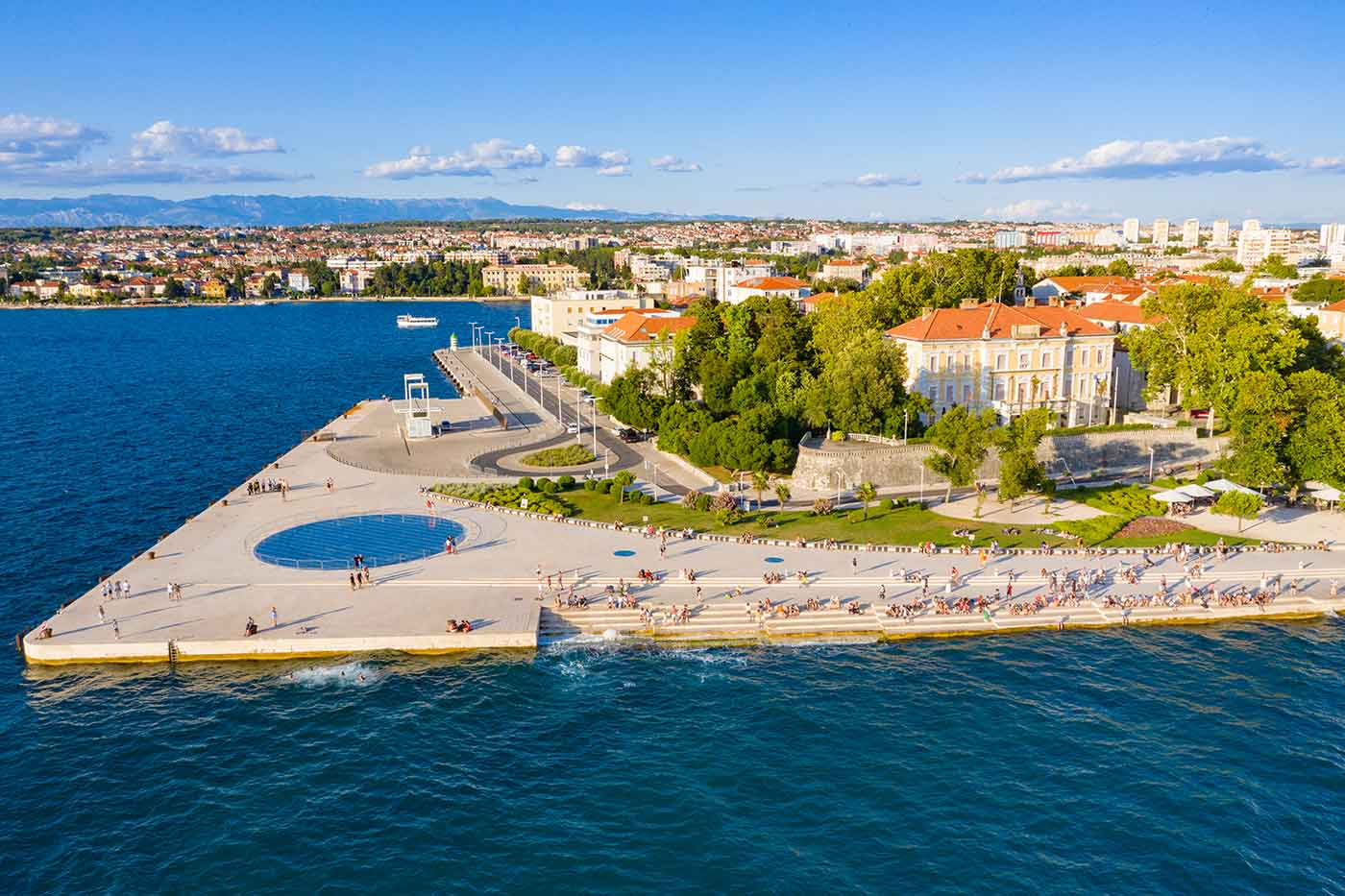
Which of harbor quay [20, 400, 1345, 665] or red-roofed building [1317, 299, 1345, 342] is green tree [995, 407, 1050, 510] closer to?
harbor quay [20, 400, 1345, 665]

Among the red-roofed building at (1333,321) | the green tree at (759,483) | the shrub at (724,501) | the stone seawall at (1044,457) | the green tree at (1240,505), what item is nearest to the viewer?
the green tree at (1240,505)

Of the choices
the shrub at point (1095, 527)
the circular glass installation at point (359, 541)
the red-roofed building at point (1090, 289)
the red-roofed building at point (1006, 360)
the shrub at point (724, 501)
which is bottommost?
the circular glass installation at point (359, 541)

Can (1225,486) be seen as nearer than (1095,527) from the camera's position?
No

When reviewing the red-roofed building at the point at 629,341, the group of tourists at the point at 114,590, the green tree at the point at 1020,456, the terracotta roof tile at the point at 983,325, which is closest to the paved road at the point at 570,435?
the red-roofed building at the point at 629,341

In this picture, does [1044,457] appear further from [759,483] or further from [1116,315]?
[1116,315]

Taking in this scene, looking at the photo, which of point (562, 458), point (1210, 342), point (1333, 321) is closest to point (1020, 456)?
point (1210, 342)

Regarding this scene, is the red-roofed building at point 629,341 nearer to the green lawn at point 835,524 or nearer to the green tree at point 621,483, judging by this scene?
the green tree at point 621,483

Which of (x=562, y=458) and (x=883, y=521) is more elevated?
(x=562, y=458)
